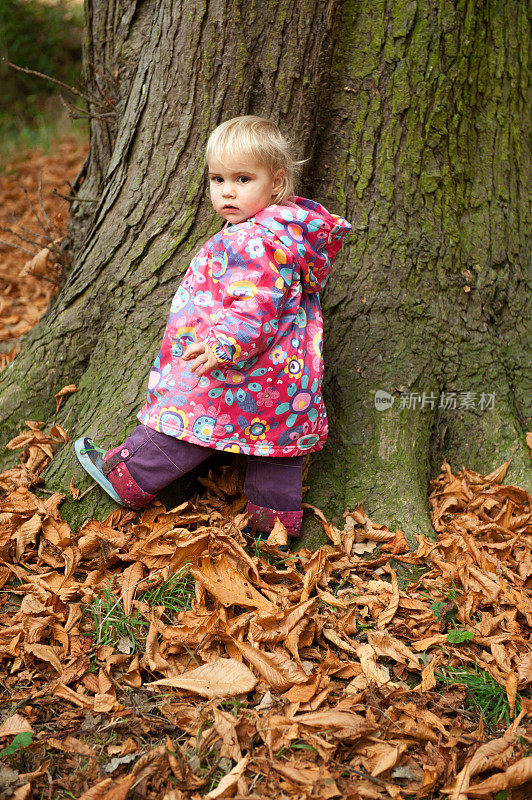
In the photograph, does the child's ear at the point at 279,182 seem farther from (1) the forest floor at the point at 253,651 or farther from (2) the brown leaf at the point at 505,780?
(2) the brown leaf at the point at 505,780

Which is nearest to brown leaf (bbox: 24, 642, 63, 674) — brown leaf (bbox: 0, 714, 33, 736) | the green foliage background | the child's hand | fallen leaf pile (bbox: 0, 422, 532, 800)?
fallen leaf pile (bbox: 0, 422, 532, 800)

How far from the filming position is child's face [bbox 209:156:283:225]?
2.65 m

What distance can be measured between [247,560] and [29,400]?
4.60 ft

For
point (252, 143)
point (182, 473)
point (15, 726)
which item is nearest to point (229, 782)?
point (15, 726)

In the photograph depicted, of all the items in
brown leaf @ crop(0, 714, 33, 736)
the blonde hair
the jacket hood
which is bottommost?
brown leaf @ crop(0, 714, 33, 736)

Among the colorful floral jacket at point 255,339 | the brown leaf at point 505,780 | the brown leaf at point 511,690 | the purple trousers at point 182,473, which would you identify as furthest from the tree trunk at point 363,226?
the brown leaf at point 505,780

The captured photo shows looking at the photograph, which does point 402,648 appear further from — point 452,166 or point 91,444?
point 452,166

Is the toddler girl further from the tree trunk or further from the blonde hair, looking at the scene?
the tree trunk

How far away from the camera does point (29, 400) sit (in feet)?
10.8

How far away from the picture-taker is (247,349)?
2.55m

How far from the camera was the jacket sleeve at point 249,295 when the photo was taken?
252 centimetres

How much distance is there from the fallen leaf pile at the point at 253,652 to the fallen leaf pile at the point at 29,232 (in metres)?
1.70

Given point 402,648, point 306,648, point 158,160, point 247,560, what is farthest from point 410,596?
point 158,160

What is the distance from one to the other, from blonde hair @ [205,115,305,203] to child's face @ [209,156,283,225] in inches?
0.9
